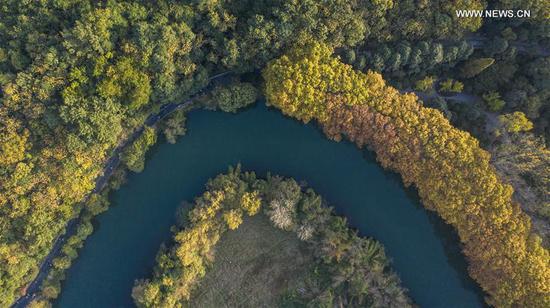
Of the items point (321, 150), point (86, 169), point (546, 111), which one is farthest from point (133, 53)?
point (546, 111)

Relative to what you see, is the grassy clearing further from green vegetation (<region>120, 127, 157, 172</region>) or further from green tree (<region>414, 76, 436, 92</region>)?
green tree (<region>414, 76, 436, 92</region>)

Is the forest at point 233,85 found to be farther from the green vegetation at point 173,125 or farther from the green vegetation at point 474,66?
the green vegetation at point 173,125

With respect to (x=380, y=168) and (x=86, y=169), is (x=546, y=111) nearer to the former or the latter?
(x=380, y=168)

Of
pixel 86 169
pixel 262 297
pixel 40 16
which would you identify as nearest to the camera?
pixel 40 16

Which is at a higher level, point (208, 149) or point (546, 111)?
point (546, 111)

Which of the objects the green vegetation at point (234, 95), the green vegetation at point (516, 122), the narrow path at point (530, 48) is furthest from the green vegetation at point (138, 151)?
the green vegetation at point (516, 122)
